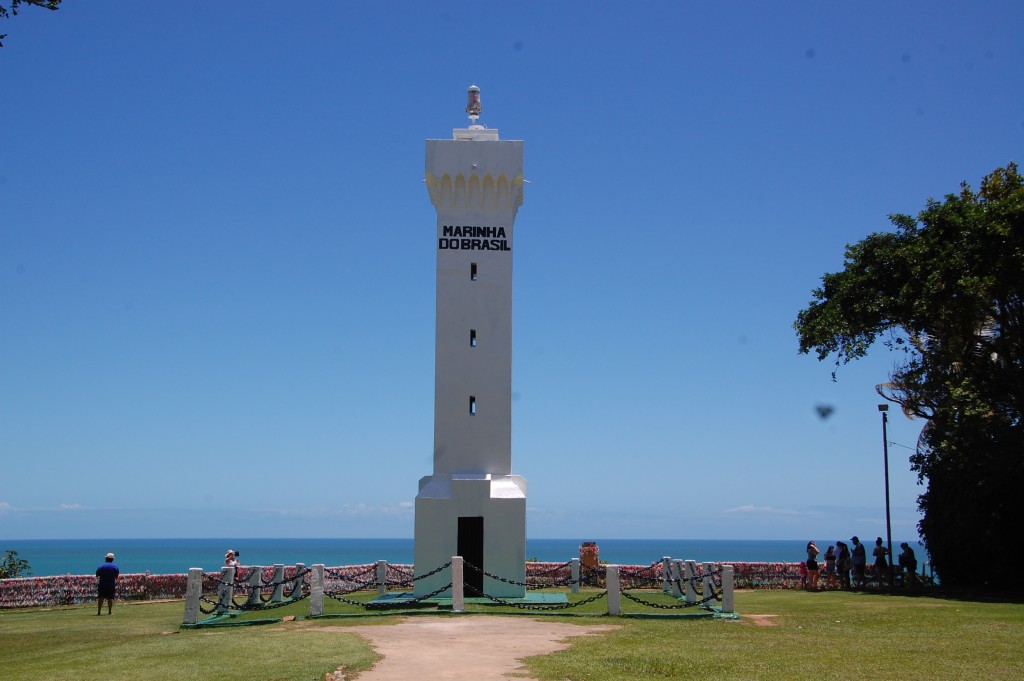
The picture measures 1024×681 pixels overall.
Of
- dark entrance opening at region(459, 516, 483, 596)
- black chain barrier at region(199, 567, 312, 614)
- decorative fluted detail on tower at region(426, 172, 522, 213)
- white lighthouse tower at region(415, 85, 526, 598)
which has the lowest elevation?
black chain barrier at region(199, 567, 312, 614)

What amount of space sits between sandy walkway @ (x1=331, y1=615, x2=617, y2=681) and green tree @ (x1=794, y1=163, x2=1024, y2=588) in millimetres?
13331

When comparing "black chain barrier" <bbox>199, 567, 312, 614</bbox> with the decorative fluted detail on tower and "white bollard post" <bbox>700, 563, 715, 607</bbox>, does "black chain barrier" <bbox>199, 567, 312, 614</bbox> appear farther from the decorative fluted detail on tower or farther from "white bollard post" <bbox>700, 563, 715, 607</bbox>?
the decorative fluted detail on tower

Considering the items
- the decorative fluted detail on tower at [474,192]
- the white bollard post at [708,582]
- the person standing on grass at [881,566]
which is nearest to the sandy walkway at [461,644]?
the white bollard post at [708,582]

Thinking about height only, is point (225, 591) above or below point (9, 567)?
above

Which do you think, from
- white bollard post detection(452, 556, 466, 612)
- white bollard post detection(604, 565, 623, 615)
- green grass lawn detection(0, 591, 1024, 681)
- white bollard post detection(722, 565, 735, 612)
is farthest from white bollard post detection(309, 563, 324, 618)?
white bollard post detection(722, 565, 735, 612)

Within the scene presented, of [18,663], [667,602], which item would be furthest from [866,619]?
[18,663]

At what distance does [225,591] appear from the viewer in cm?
2119

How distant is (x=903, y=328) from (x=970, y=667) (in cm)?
1757

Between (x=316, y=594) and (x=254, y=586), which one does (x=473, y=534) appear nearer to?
(x=316, y=594)

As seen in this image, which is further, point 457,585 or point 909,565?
point 909,565

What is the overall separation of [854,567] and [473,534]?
492 inches

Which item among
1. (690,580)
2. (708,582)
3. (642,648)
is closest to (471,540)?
(690,580)

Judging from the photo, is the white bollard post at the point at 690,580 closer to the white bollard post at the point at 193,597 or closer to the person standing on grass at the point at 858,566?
the person standing on grass at the point at 858,566

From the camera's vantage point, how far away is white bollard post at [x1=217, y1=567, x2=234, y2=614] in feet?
69.2
